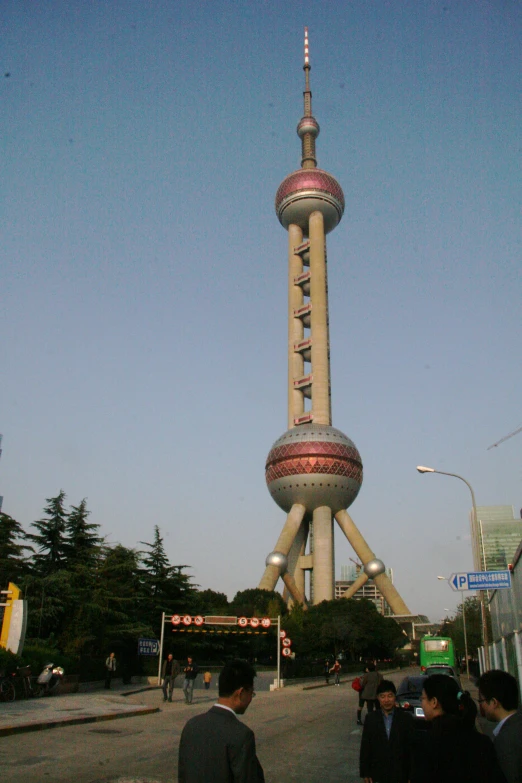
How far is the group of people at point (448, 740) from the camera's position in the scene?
417 cm

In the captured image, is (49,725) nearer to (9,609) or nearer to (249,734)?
(9,609)

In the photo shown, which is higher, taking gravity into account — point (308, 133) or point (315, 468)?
point (308, 133)

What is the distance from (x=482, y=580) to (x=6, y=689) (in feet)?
47.6

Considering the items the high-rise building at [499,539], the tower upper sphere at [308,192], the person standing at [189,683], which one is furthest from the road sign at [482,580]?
the tower upper sphere at [308,192]

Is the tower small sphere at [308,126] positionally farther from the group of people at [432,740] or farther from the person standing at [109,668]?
the group of people at [432,740]

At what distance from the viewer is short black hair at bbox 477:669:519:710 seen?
4918 mm

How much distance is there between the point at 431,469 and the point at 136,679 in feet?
70.6

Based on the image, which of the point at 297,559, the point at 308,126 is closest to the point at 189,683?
the point at 297,559

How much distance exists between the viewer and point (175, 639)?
4678 centimetres

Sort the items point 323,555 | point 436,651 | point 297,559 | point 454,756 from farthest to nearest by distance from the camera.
Answer: point 297,559 < point 323,555 < point 436,651 < point 454,756

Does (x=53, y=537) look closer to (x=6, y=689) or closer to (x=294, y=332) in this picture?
(x=6, y=689)

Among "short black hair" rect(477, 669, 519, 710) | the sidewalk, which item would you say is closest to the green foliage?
the sidewalk

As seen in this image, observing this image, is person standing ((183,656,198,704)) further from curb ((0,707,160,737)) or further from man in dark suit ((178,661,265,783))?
man in dark suit ((178,661,265,783))

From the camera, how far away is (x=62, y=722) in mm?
15664
